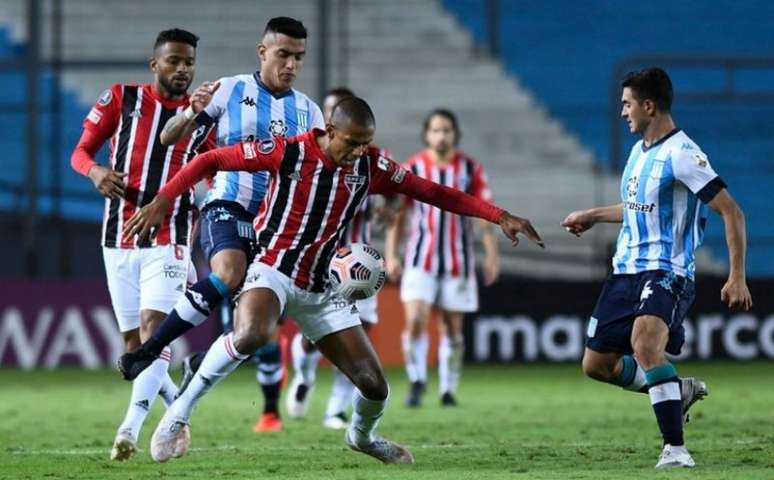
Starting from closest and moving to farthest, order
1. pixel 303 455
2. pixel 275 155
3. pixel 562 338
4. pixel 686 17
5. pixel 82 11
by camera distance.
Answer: pixel 275 155, pixel 303 455, pixel 562 338, pixel 82 11, pixel 686 17

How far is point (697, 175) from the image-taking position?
7336mm

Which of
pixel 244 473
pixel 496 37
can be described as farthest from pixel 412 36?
pixel 244 473

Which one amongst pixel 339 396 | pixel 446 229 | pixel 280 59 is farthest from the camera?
pixel 446 229

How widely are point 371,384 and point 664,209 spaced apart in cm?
158

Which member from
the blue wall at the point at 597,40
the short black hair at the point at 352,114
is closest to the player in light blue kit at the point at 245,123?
the short black hair at the point at 352,114

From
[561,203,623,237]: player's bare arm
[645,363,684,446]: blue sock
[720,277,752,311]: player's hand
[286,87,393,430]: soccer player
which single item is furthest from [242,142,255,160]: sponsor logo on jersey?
[286,87,393,430]: soccer player

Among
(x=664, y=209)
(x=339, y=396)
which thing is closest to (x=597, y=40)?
(x=339, y=396)

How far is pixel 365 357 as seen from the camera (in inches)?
293

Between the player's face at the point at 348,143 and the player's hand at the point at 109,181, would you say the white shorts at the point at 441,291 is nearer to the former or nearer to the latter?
the player's hand at the point at 109,181

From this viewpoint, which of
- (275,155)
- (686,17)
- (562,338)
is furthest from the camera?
(686,17)

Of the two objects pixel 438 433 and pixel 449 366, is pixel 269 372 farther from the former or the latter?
pixel 449 366

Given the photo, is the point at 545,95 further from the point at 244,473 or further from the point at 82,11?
the point at 244,473

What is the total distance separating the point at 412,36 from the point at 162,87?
42.4 ft

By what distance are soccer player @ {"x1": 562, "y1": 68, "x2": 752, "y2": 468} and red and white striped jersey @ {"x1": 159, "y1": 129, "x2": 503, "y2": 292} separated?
0.68 m
